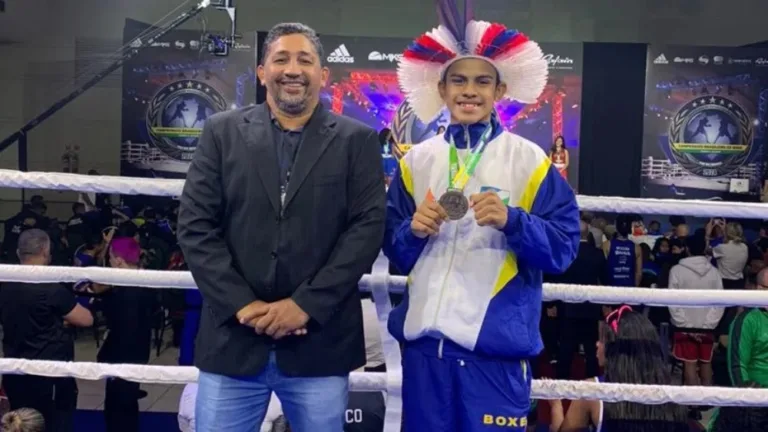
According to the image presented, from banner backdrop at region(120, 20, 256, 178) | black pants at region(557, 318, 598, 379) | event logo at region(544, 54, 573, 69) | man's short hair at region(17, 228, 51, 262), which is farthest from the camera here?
banner backdrop at region(120, 20, 256, 178)

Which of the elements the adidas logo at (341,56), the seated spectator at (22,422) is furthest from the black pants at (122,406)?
the adidas logo at (341,56)

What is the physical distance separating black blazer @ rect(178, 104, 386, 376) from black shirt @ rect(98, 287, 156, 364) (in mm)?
2121

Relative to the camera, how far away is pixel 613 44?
34.0 feet

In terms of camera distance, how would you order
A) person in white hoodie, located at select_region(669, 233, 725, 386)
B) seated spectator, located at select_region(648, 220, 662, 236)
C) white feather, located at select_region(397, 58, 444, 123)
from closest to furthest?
white feather, located at select_region(397, 58, 444, 123)
person in white hoodie, located at select_region(669, 233, 725, 386)
seated spectator, located at select_region(648, 220, 662, 236)

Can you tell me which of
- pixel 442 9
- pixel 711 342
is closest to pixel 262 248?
pixel 442 9

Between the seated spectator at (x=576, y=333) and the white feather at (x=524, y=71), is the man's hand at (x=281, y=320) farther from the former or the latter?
the seated spectator at (x=576, y=333)

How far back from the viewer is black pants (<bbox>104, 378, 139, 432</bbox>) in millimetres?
3838

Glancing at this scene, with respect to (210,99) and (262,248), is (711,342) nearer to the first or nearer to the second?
(262,248)

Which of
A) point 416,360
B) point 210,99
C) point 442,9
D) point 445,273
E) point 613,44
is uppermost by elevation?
point 613,44

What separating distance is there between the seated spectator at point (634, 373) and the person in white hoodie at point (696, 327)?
9.46ft

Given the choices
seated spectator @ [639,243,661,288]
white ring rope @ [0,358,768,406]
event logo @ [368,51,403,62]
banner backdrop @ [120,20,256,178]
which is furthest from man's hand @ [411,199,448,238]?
banner backdrop @ [120,20,256,178]

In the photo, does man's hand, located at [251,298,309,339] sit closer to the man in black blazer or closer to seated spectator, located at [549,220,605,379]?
the man in black blazer

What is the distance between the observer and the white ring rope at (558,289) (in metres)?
2.30

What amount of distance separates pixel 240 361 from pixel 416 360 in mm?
410
